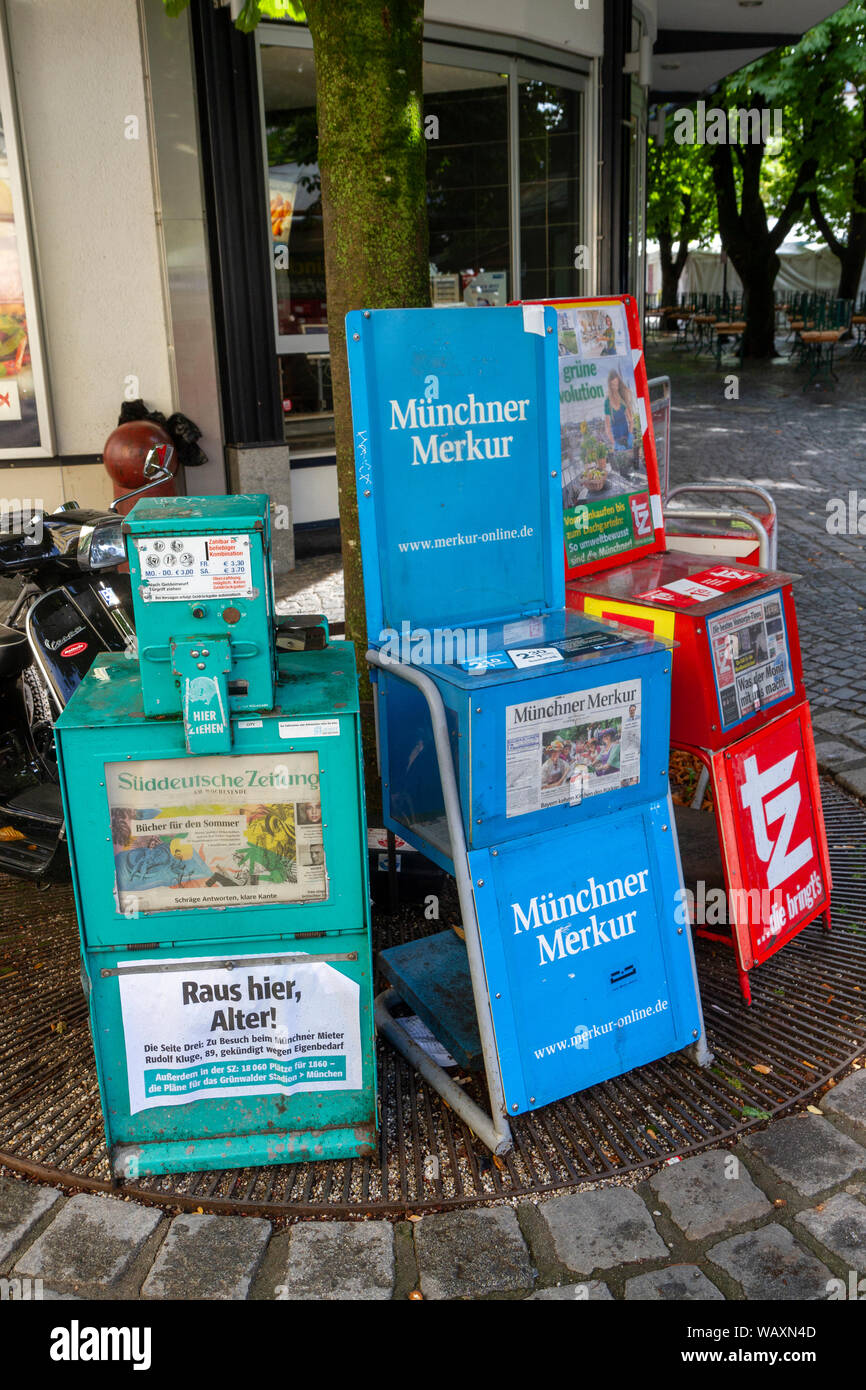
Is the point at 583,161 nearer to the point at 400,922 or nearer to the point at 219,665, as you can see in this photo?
the point at 400,922

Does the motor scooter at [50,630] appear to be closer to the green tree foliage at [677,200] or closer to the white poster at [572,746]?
the white poster at [572,746]

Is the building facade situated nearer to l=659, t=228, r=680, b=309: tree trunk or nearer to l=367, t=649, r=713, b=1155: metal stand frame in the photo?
l=367, t=649, r=713, b=1155: metal stand frame

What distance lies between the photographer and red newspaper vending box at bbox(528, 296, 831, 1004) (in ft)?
10.6

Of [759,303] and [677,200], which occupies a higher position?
[677,200]

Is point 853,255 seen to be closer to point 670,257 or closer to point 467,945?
point 670,257

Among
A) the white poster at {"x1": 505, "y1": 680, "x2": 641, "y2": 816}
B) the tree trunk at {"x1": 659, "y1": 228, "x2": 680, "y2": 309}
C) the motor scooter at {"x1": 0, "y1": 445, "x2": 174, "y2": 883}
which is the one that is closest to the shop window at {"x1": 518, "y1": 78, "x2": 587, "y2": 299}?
the motor scooter at {"x1": 0, "y1": 445, "x2": 174, "y2": 883}

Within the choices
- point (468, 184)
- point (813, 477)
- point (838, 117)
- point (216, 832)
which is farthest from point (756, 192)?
point (216, 832)

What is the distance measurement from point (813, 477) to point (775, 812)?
857cm

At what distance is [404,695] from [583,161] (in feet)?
28.7

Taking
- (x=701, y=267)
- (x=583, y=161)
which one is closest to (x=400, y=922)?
(x=583, y=161)

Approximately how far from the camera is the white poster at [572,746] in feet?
8.84

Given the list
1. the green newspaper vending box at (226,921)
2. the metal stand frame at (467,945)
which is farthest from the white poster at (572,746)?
the green newspaper vending box at (226,921)

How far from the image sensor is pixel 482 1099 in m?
2.99

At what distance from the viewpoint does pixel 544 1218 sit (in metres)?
2.58
